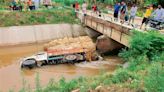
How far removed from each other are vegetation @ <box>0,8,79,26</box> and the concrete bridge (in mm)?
3284

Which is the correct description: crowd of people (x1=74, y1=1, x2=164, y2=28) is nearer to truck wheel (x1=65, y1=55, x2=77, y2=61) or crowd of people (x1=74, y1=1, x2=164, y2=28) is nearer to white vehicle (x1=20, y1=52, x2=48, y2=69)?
truck wheel (x1=65, y1=55, x2=77, y2=61)

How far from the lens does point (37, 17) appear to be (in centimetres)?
3062

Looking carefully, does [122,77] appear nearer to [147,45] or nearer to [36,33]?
[147,45]

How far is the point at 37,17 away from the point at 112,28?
10457 mm

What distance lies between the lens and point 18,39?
2834cm

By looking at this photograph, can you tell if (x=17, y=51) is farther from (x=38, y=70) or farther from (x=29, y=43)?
(x=38, y=70)

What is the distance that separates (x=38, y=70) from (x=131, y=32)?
6.15 m

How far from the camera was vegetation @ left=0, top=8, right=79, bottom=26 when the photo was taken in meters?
29.4

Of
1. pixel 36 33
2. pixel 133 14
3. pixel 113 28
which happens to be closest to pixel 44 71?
pixel 113 28

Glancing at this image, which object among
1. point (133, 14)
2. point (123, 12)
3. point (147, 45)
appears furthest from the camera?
point (123, 12)

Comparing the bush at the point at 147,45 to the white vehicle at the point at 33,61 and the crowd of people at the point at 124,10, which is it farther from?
the white vehicle at the point at 33,61

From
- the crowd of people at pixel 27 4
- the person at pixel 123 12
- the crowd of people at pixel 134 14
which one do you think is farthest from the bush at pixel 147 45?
the crowd of people at pixel 27 4

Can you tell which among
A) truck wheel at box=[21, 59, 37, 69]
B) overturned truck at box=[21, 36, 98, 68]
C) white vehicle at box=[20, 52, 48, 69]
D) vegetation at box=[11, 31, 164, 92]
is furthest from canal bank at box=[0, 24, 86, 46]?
vegetation at box=[11, 31, 164, 92]

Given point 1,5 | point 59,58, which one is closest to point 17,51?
point 59,58
